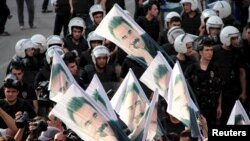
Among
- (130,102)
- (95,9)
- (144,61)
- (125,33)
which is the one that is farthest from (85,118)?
(95,9)

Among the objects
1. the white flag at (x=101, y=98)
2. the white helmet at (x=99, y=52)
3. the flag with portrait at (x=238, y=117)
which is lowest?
the white helmet at (x=99, y=52)

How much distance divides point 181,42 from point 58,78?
2.69 metres

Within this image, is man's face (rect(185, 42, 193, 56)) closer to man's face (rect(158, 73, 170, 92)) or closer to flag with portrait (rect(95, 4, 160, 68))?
flag with portrait (rect(95, 4, 160, 68))

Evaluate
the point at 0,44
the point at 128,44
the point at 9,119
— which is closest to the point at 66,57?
the point at 128,44

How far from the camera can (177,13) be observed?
2116 centimetres

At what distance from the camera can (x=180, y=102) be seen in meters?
15.5

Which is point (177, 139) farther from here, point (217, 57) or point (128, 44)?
point (217, 57)

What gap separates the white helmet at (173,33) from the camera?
65.0 ft

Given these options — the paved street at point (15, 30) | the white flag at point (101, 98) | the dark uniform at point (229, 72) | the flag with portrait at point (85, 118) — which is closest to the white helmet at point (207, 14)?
the dark uniform at point (229, 72)

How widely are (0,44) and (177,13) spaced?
5013 millimetres

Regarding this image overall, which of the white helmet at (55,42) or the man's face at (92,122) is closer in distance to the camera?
the man's face at (92,122)

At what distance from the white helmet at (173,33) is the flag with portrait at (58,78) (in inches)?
127

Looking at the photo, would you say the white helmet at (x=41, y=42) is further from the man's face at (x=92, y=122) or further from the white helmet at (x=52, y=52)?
the man's face at (x=92, y=122)

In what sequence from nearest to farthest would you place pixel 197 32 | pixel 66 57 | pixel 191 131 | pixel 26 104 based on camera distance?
pixel 191 131, pixel 26 104, pixel 66 57, pixel 197 32
